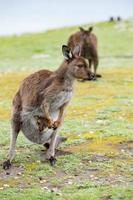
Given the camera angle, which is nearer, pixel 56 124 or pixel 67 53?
pixel 56 124

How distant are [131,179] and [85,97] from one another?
861 cm

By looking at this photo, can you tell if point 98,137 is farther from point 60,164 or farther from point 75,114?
point 75,114

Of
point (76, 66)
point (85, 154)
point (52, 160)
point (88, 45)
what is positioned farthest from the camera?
point (88, 45)

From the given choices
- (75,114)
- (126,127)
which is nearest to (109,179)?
(126,127)

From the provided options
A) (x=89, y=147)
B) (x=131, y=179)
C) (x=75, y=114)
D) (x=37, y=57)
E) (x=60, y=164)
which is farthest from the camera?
(x=37, y=57)

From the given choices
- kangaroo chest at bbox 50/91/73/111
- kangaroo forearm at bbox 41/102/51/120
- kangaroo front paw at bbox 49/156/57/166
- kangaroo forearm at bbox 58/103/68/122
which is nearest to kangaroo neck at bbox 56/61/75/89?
kangaroo chest at bbox 50/91/73/111

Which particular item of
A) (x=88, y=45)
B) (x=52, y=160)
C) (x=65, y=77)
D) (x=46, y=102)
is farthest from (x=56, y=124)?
(x=88, y=45)

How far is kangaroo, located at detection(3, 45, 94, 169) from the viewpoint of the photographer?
30.2ft

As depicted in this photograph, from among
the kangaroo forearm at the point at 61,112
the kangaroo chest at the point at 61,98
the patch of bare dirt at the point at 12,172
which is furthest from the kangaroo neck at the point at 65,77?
the patch of bare dirt at the point at 12,172

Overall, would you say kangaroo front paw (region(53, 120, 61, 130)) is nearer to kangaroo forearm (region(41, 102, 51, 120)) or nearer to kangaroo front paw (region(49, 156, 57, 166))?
kangaroo forearm (region(41, 102, 51, 120))

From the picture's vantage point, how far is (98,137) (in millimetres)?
11320

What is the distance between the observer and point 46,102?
9148mm

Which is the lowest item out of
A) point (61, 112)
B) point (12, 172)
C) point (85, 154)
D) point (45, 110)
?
point (85, 154)

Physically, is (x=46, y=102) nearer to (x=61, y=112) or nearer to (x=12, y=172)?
(x=61, y=112)
